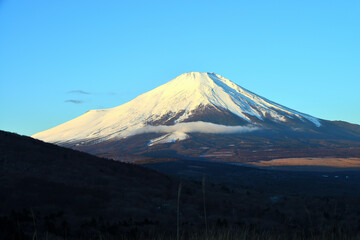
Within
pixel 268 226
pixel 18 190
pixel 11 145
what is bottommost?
pixel 268 226

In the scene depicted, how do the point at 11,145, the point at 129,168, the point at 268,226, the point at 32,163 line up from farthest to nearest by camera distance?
the point at 129,168
the point at 11,145
the point at 32,163
the point at 268,226

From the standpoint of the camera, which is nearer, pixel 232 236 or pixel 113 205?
pixel 232 236

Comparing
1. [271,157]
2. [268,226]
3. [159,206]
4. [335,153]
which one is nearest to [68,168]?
[159,206]

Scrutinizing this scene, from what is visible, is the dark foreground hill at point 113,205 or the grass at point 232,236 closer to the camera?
the grass at point 232,236

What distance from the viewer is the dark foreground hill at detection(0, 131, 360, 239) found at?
17.2m

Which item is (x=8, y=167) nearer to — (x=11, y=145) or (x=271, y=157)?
(x=11, y=145)

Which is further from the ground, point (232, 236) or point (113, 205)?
point (232, 236)

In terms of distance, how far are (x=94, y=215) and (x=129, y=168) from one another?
1646 cm

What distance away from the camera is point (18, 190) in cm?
2303

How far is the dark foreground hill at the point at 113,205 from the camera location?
17.2 metres

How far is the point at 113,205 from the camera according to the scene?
909 inches

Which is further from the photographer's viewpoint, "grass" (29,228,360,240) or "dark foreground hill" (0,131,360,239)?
"dark foreground hill" (0,131,360,239)

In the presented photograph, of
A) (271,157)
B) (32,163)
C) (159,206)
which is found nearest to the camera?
(159,206)

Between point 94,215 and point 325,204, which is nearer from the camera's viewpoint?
point 94,215
